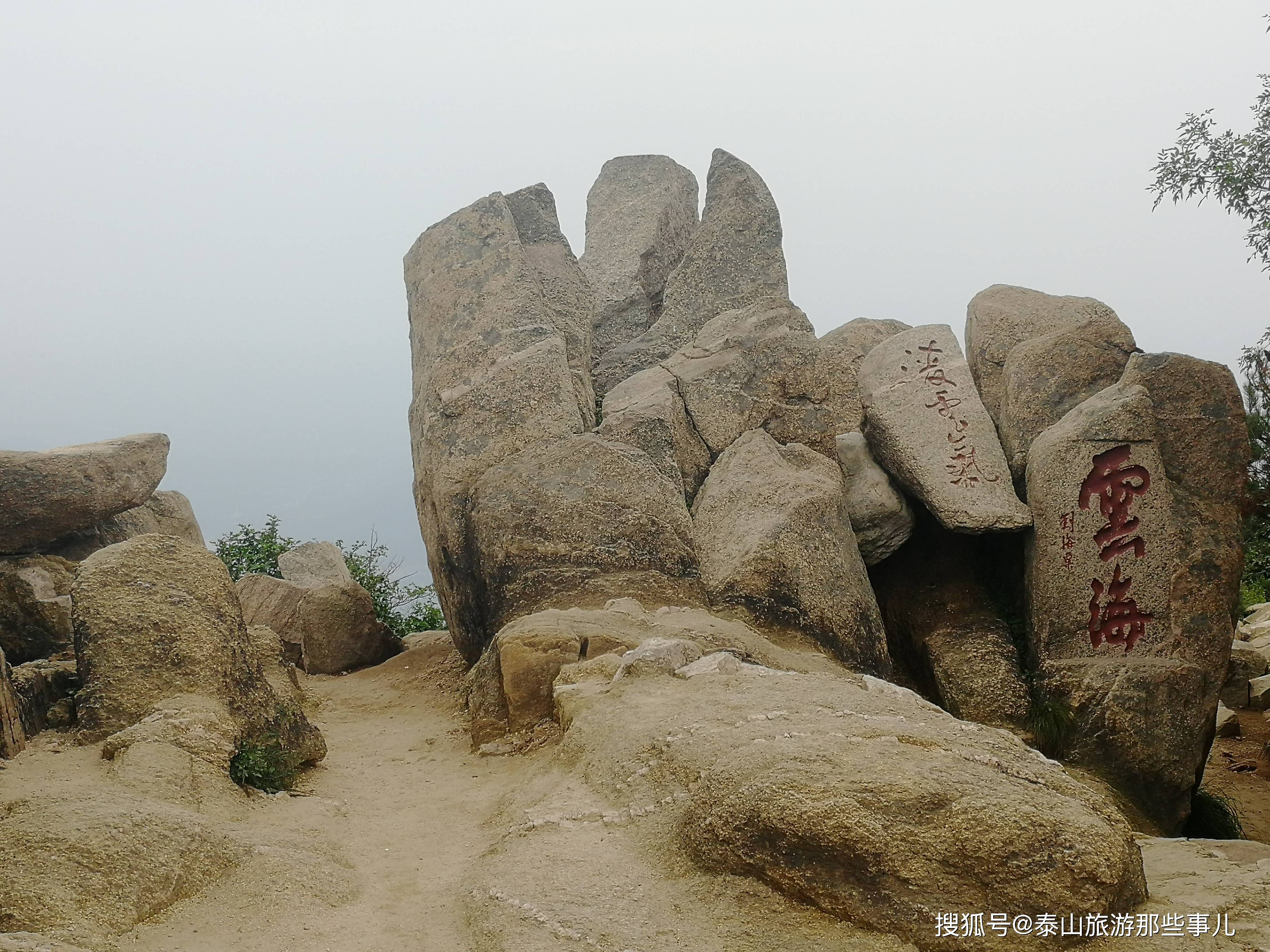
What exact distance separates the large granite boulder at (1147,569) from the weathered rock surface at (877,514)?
128cm

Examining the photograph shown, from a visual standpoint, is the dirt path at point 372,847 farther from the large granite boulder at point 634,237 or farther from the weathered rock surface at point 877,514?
the large granite boulder at point 634,237

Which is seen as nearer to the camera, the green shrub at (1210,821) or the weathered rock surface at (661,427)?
the green shrub at (1210,821)

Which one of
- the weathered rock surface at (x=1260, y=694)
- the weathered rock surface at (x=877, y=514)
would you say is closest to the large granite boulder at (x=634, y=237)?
the weathered rock surface at (x=877, y=514)

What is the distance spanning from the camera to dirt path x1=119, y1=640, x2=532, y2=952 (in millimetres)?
4086

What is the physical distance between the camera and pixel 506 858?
467cm

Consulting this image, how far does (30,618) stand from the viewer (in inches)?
354

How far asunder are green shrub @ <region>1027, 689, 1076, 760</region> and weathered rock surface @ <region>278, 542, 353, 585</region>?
8.42 meters

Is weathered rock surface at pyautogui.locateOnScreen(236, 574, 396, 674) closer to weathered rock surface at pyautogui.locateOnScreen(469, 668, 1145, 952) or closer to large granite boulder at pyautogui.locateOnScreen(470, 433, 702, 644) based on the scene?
large granite boulder at pyautogui.locateOnScreen(470, 433, 702, 644)

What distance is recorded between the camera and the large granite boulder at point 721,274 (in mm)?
13289

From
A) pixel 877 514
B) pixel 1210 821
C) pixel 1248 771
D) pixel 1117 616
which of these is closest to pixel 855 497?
pixel 877 514

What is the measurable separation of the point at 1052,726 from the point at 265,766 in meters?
5.76

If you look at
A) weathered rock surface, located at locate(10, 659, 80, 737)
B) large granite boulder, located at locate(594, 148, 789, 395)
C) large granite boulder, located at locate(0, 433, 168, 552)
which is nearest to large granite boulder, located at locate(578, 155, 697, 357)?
large granite boulder, located at locate(594, 148, 789, 395)

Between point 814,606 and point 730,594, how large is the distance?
2.04 feet

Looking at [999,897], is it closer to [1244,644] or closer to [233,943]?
[233,943]
